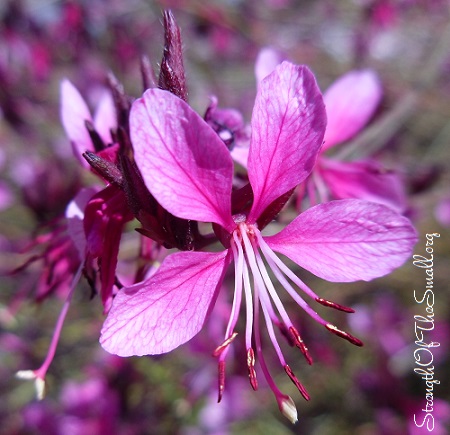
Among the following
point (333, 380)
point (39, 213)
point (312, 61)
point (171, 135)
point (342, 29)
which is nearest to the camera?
point (171, 135)

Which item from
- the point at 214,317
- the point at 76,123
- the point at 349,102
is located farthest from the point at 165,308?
the point at 214,317

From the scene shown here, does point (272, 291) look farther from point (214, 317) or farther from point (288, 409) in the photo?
point (214, 317)

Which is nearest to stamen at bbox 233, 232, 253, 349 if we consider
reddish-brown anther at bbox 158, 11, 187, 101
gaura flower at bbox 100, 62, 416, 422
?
gaura flower at bbox 100, 62, 416, 422

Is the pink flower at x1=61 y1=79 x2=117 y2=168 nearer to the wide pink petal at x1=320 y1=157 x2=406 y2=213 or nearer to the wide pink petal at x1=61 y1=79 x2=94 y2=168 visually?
the wide pink petal at x1=61 y1=79 x2=94 y2=168

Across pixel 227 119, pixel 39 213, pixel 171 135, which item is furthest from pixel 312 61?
pixel 171 135

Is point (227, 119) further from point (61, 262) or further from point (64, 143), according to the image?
point (64, 143)

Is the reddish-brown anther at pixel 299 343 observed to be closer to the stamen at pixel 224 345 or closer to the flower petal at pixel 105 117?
the stamen at pixel 224 345
